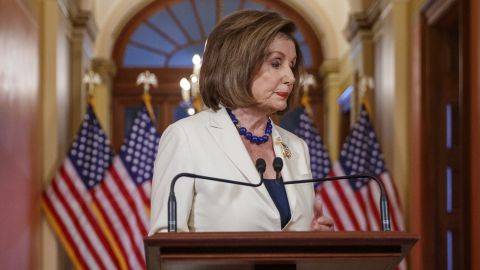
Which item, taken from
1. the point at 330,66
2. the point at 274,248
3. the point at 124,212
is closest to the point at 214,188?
the point at 274,248

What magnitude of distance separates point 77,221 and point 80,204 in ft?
0.55

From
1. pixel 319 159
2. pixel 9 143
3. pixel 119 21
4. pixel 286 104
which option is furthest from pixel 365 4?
pixel 286 104

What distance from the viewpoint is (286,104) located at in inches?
110

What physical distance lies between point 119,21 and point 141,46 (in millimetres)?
511

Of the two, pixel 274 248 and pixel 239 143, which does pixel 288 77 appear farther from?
pixel 274 248

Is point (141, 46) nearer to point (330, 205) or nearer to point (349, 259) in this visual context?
point (330, 205)

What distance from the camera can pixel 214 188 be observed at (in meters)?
2.58

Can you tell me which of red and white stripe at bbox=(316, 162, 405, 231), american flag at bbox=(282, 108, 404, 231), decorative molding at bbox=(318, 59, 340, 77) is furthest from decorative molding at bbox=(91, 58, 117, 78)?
red and white stripe at bbox=(316, 162, 405, 231)

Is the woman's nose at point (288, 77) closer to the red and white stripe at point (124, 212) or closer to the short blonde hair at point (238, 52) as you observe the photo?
the short blonde hair at point (238, 52)

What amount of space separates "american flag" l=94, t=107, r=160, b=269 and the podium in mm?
5654

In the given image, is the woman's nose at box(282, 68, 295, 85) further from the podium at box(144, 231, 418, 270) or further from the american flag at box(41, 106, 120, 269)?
the american flag at box(41, 106, 120, 269)

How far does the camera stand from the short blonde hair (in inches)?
106

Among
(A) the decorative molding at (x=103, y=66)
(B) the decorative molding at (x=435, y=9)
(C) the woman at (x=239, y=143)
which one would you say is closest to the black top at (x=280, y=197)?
(C) the woman at (x=239, y=143)

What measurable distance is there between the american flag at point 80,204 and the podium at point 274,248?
5691mm
